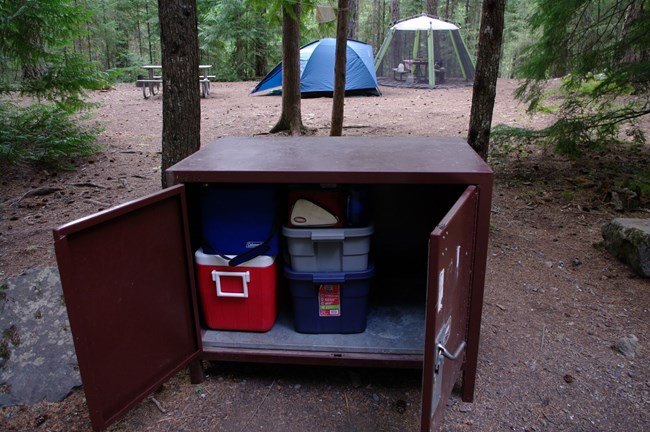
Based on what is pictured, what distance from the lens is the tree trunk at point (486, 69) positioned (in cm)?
448

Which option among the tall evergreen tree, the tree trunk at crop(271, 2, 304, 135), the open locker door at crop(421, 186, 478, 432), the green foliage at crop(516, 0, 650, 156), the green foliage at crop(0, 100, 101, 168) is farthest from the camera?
the tree trunk at crop(271, 2, 304, 135)

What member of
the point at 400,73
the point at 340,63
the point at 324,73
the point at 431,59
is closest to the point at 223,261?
the point at 340,63

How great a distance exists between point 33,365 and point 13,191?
3763 mm

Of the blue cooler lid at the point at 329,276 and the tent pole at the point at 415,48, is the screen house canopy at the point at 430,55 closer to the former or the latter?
the tent pole at the point at 415,48

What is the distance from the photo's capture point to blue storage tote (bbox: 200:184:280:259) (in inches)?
108

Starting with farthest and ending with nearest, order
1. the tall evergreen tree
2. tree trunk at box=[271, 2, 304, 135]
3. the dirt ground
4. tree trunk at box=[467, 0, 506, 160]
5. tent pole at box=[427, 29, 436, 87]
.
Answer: tent pole at box=[427, 29, 436, 87] < tree trunk at box=[271, 2, 304, 135] < the tall evergreen tree < tree trunk at box=[467, 0, 506, 160] < the dirt ground

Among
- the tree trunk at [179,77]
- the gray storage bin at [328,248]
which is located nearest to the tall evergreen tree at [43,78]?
the tree trunk at [179,77]

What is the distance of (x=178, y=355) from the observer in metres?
2.59

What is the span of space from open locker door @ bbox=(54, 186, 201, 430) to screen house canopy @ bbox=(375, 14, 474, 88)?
15688 mm

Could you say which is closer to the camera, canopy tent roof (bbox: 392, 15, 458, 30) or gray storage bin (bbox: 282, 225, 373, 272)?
gray storage bin (bbox: 282, 225, 373, 272)

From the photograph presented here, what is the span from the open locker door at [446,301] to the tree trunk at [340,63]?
15.6ft

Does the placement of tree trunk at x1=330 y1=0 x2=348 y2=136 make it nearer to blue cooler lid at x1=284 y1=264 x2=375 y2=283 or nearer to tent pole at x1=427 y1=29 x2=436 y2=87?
blue cooler lid at x1=284 y1=264 x2=375 y2=283

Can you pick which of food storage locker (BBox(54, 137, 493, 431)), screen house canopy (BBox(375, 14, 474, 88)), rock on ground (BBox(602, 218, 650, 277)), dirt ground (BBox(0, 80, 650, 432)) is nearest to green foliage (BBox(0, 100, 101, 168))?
dirt ground (BBox(0, 80, 650, 432))

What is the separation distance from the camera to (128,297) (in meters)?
2.22
